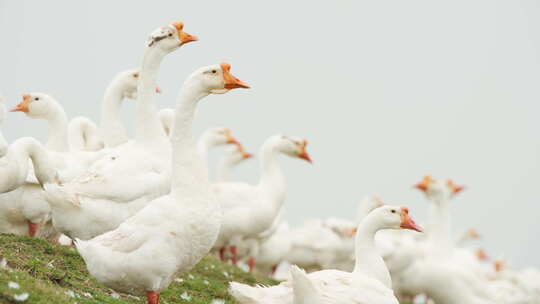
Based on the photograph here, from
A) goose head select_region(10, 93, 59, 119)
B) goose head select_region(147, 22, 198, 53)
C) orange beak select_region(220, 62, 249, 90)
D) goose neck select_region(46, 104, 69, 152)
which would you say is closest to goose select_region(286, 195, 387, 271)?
goose neck select_region(46, 104, 69, 152)

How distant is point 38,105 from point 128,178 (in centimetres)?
408

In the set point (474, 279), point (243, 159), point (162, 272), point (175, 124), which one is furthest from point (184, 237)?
point (243, 159)

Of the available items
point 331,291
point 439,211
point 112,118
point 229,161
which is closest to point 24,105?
point 112,118

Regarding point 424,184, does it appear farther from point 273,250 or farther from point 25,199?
point 25,199

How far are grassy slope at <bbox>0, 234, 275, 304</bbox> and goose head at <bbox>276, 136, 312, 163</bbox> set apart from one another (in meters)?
4.34

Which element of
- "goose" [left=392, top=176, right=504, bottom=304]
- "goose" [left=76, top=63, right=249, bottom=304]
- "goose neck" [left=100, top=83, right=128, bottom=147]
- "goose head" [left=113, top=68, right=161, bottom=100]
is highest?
"goose" [left=392, top=176, right=504, bottom=304]

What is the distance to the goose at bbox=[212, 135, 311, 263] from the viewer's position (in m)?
16.7

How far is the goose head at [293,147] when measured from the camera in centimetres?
1728

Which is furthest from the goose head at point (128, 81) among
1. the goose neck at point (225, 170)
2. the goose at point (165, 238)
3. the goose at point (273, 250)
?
the goose neck at point (225, 170)

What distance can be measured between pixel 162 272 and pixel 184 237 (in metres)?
0.46

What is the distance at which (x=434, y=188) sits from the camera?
2088 centimetres

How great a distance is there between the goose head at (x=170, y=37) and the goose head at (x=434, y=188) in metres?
10.1

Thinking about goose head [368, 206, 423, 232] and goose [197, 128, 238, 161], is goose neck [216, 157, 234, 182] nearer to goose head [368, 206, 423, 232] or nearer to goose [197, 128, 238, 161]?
goose [197, 128, 238, 161]

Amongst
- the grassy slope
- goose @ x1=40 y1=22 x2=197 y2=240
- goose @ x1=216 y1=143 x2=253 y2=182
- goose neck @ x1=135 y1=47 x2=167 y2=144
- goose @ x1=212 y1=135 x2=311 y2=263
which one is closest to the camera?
the grassy slope
